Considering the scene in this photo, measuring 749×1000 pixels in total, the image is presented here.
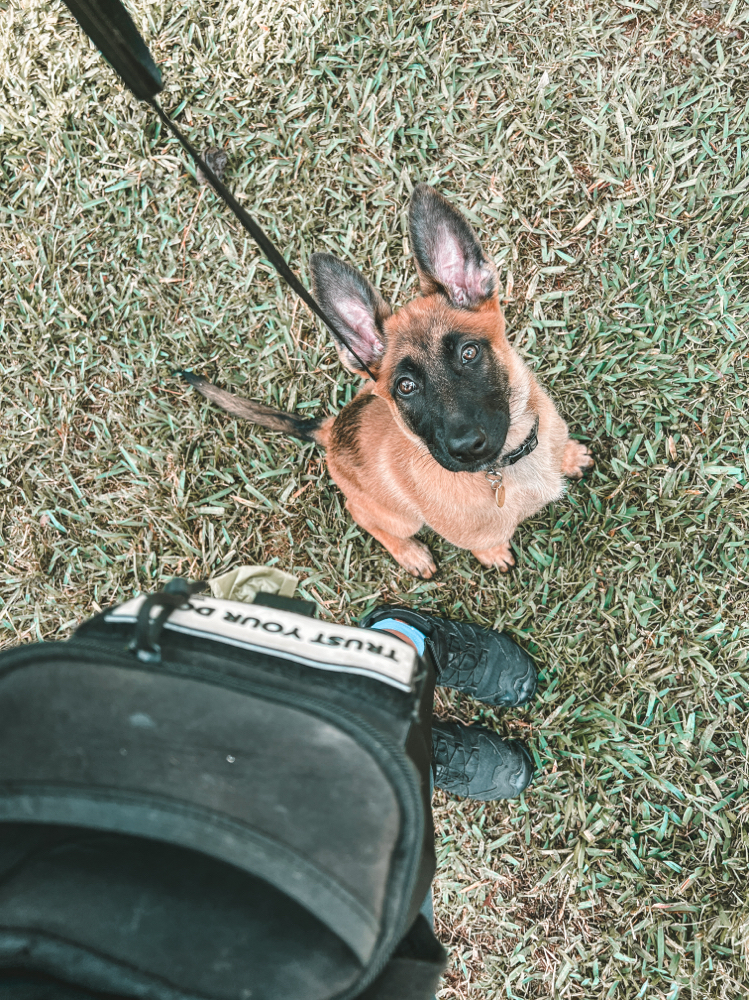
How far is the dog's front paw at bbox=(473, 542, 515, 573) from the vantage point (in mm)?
3395

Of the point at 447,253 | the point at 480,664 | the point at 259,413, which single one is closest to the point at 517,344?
the point at 447,253

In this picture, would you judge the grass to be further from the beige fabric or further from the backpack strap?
the backpack strap

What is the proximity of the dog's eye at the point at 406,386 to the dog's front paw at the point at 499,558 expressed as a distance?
104cm

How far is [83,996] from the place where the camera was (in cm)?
147

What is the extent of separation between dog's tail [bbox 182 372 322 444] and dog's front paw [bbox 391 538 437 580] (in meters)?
0.80

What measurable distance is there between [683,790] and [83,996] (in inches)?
112

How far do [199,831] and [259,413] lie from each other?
7.85ft

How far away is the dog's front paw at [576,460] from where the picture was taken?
334 cm

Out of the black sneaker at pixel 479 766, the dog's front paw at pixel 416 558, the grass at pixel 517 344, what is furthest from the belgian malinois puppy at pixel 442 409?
the black sneaker at pixel 479 766

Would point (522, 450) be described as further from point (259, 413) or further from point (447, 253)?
point (259, 413)

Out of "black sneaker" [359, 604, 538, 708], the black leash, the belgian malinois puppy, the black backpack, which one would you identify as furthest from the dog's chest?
the black leash

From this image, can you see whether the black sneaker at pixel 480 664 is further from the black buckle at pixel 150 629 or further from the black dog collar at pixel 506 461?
the black buckle at pixel 150 629

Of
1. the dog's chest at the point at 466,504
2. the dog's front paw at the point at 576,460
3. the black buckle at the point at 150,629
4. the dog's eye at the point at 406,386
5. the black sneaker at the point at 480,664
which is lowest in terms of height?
the black sneaker at the point at 480,664

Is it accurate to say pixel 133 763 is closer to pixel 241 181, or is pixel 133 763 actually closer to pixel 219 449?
pixel 219 449
